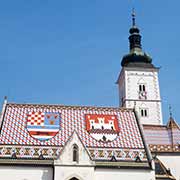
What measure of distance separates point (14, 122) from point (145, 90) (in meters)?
33.3

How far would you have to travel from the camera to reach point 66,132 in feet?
116

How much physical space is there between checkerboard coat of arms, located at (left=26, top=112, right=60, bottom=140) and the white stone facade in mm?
27755

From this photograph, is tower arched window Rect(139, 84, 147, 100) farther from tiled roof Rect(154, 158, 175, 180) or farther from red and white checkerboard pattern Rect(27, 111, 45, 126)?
red and white checkerboard pattern Rect(27, 111, 45, 126)

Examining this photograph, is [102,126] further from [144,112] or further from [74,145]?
[144,112]

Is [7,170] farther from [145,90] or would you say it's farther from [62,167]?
[145,90]

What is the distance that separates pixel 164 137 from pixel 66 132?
15.4m

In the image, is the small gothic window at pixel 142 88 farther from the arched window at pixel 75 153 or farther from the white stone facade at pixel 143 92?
the arched window at pixel 75 153

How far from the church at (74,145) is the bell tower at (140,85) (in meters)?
19.3

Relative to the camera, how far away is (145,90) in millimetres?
65000

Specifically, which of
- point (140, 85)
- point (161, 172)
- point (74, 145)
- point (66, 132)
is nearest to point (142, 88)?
point (140, 85)

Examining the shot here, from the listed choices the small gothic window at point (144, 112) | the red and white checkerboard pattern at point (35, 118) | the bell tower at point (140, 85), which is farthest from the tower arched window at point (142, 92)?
the red and white checkerboard pattern at point (35, 118)

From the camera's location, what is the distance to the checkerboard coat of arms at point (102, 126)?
3556 centimetres

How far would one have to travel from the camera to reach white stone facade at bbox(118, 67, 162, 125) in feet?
206

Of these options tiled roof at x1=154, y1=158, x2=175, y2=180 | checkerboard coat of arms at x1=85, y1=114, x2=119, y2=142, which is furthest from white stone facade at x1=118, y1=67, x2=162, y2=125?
checkerboard coat of arms at x1=85, y1=114, x2=119, y2=142
